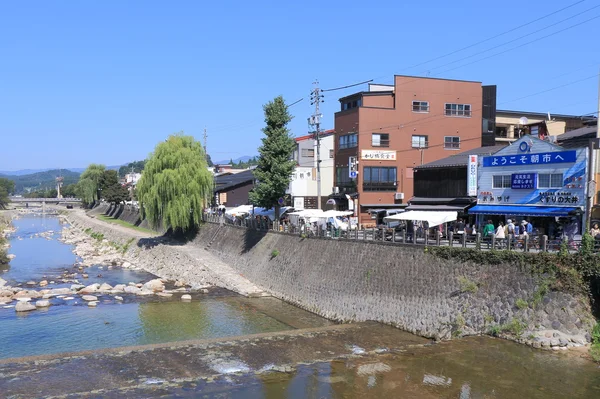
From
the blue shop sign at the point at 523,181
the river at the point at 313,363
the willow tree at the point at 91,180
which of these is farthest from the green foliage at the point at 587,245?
the willow tree at the point at 91,180

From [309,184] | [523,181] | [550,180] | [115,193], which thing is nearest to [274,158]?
[309,184]

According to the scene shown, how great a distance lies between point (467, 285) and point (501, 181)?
892cm

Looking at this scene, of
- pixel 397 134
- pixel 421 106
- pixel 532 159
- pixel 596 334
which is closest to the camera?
pixel 596 334

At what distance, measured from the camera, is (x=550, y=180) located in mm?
24453

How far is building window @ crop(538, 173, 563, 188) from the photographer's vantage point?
78.7 feet

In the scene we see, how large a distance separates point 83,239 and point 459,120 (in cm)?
5469

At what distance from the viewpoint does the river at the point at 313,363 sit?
1484cm

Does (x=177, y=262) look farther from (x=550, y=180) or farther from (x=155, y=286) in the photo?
(x=550, y=180)

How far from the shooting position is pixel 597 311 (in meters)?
18.3

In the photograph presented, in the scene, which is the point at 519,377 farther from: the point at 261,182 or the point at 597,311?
the point at 261,182

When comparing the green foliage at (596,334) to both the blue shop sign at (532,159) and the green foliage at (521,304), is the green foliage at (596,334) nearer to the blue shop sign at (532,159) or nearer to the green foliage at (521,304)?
the green foliage at (521,304)

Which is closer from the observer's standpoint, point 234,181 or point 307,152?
point 307,152

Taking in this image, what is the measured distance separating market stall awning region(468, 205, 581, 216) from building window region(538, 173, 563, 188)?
1.11m

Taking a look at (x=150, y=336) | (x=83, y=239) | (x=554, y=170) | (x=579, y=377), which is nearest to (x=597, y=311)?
(x=579, y=377)
